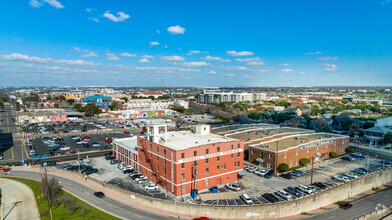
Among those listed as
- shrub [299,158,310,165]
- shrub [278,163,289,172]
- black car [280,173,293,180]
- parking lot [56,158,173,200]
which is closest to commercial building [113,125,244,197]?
parking lot [56,158,173,200]

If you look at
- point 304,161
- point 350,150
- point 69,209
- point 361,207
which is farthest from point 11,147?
point 350,150

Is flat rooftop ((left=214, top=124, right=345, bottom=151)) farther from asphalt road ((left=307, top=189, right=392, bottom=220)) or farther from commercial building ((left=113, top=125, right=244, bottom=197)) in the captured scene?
asphalt road ((left=307, top=189, right=392, bottom=220))

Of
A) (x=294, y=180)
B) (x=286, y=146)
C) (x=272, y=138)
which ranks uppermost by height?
(x=272, y=138)

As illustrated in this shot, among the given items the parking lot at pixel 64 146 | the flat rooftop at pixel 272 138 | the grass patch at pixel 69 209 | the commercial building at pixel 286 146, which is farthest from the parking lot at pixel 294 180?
the parking lot at pixel 64 146

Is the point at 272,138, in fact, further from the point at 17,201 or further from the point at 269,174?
the point at 17,201

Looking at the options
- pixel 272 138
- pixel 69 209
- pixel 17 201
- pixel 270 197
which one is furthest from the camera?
pixel 272 138

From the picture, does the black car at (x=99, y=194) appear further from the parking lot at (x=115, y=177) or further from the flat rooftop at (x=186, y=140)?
the flat rooftop at (x=186, y=140)
